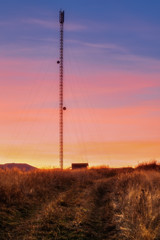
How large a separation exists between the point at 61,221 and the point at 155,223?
8.42 feet

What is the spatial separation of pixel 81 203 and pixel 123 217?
3830mm

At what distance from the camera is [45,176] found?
18984 millimetres

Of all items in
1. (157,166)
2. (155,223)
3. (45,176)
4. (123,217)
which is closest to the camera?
(155,223)

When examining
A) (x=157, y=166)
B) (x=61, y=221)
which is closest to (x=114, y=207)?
(x=61, y=221)

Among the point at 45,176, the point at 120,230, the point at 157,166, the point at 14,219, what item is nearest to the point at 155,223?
the point at 120,230

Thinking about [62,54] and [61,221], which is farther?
[62,54]

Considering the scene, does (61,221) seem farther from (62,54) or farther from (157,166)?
(157,166)

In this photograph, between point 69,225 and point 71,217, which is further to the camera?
point 71,217

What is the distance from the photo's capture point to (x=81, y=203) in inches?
487

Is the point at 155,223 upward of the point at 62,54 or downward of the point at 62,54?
downward

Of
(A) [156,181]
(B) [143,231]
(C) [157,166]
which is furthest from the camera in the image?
(C) [157,166]

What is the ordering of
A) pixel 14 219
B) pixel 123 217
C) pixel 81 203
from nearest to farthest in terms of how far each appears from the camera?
pixel 123 217
pixel 14 219
pixel 81 203

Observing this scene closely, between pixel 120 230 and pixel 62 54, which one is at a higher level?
pixel 62 54

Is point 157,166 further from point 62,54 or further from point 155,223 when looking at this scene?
point 155,223
